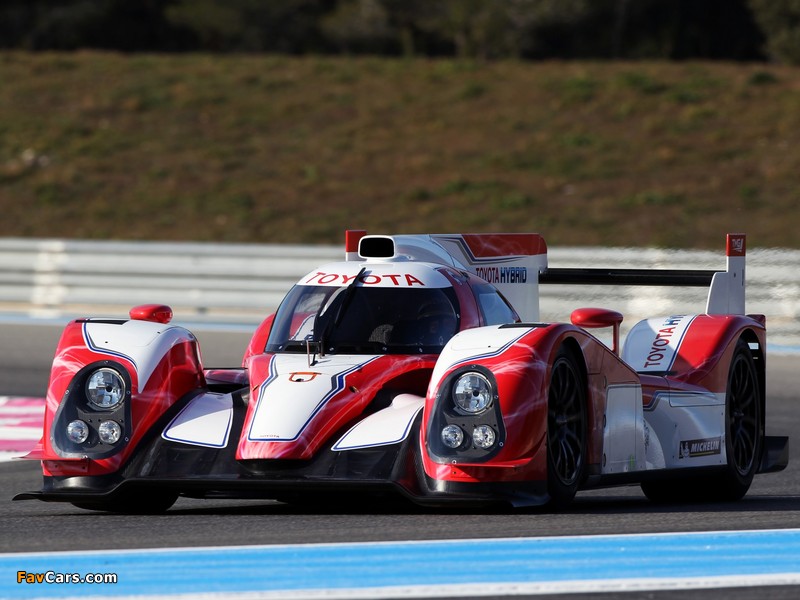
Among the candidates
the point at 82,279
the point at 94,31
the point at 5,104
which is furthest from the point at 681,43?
the point at 82,279

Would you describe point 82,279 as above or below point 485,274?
below

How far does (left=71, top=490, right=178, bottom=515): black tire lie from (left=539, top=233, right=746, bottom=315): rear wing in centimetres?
277

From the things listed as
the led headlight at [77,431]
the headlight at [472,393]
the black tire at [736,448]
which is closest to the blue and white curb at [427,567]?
the headlight at [472,393]

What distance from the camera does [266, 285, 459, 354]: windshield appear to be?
6.88 meters

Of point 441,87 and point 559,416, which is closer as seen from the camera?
point 559,416

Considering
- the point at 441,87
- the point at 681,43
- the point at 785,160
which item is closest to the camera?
the point at 785,160

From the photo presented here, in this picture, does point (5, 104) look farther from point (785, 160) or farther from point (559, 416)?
point (559, 416)

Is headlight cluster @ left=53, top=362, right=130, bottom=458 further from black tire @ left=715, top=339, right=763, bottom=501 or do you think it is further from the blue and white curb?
black tire @ left=715, top=339, right=763, bottom=501

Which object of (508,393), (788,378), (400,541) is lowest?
(788,378)

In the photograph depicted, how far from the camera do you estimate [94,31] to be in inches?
2042

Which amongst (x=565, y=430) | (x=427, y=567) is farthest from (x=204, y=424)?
(x=427, y=567)

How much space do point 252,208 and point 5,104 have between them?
976 cm

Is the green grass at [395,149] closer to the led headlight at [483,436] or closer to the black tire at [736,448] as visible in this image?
the black tire at [736,448]

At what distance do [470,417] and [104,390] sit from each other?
1666 millimetres
